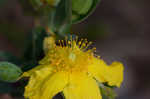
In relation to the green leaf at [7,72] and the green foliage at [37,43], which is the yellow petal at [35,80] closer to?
the green leaf at [7,72]

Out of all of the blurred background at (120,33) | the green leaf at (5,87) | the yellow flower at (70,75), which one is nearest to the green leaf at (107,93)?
the yellow flower at (70,75)

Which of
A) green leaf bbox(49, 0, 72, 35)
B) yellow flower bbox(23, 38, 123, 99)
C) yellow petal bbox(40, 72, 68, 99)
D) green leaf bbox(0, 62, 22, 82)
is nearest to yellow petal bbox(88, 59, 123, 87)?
yellow flower bbox(23, 38, 123, 99)

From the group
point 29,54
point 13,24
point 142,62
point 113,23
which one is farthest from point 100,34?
point 29,54

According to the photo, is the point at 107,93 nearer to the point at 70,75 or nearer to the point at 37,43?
the point at 70,75

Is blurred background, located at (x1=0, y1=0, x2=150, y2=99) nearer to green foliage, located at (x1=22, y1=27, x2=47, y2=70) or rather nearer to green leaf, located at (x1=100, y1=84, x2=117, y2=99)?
green foliage, located at (x1=22, y1=27, x2=47, y2=70)

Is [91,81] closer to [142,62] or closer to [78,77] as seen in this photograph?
[78,77]

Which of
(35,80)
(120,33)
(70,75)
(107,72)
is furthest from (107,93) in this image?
(120,33)

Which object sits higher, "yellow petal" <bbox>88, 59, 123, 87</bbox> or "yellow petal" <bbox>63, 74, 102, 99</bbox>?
"yellow petal" <bbox>88, 59, 123, 87</bbox>
